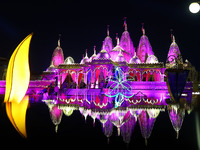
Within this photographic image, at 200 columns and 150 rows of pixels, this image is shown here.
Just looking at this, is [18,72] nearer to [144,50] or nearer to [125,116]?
[125,116]

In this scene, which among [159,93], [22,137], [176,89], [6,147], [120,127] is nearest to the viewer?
[6,147]

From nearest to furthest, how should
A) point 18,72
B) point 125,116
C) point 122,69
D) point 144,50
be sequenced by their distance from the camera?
point 125,116 → point 18,72 → point 122,69 → point 144,50

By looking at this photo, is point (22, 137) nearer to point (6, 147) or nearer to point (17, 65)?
point (6, 147)

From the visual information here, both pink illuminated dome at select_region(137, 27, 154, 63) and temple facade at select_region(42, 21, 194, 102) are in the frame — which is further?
pink illuminated dome at select_region(137, 27, 154, 63)

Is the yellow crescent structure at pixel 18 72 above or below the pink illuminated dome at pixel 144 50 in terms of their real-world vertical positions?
below

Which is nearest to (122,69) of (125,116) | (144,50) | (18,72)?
(144,50)

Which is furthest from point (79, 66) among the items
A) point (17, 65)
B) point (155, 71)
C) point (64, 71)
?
point (17, 65)

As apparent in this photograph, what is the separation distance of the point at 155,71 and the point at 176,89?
13.4m

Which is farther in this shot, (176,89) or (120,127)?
(176,89)

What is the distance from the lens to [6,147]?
2242 mm

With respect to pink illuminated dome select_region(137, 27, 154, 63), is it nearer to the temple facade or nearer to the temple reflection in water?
the temple facade

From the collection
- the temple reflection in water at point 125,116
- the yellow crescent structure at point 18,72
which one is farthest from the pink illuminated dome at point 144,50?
the yellow crescent structure at point 18,72

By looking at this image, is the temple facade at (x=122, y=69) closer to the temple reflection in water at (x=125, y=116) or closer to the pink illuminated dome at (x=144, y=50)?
the pink illuminated dome at (x=144, y=50)

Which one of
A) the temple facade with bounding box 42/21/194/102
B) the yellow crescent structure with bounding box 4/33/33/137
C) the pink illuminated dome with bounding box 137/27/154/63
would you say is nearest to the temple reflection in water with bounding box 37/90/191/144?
the yellow crescent structure with bounding box 4/33/33/137
